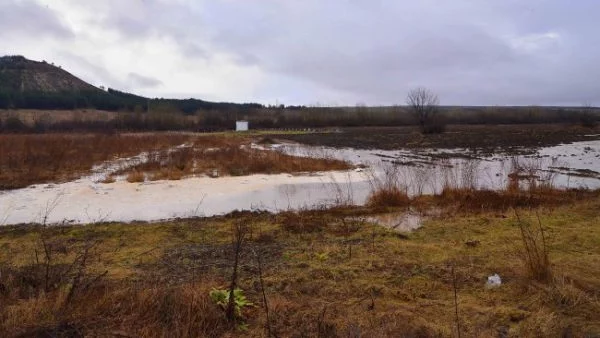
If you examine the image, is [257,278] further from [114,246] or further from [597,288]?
[597,288]

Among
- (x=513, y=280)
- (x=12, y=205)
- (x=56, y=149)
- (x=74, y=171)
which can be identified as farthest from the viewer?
(x=56, y=149)

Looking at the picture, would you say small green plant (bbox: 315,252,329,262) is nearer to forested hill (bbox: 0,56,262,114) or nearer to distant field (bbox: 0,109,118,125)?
distant field (bbox: 0,109,118,125)

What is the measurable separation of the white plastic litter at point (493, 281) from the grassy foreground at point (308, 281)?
12cm

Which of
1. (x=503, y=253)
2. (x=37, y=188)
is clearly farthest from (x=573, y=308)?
(x=37, y=188)

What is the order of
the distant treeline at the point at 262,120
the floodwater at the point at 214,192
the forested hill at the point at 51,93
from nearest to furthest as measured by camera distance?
the floodwater at the point at 214,192 → the distant treeline at the point at 262,120 → the forested hill at the point at 51,93

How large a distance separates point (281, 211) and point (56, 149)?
2154cm

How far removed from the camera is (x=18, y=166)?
21797mm

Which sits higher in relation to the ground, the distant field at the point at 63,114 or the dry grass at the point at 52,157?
the distant field at the point at 63,114

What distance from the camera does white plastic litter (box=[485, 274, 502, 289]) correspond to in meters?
5.86

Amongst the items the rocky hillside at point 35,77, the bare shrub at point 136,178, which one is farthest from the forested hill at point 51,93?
the bare shrub at point 136,178

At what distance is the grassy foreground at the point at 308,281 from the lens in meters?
4.52

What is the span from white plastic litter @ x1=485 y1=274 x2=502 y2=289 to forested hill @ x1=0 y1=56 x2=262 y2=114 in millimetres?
90493

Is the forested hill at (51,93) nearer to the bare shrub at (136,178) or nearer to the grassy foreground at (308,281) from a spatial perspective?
the bare shrub at (136,178)

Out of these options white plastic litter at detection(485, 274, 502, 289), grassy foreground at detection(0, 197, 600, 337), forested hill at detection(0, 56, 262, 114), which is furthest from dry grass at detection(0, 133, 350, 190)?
forested hill at detection(0, 56, 262, 114)
